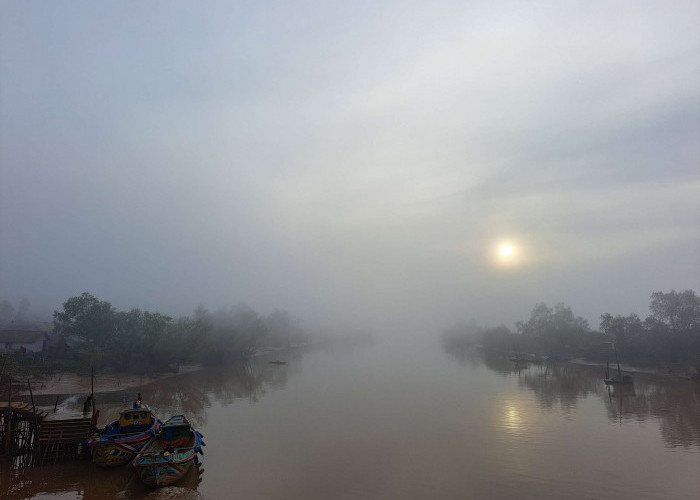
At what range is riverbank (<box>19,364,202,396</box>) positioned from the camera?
50050 millimetres

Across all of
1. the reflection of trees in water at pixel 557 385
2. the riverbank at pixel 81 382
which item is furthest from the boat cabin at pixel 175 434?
the reflection of trees in water at pixel 557 385

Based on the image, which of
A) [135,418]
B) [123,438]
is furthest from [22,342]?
[123,438]

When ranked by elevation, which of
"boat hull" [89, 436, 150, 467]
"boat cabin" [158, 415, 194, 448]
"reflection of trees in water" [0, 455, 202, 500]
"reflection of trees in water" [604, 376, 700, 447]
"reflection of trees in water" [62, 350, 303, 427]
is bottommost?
"reflection of trees in water" [62, 350, 303, 427]

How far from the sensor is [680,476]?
22859 mm

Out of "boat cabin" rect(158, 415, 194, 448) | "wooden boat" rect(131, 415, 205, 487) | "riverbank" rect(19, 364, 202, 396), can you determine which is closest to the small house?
"riverbank" rect(19, 364, 202, 396)

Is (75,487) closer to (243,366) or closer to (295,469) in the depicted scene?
(295,469)

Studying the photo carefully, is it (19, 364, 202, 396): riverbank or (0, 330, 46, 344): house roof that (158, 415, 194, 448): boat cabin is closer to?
(19, 364, 202, 396): riverbank

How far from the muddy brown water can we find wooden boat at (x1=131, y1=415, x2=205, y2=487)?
803 mm

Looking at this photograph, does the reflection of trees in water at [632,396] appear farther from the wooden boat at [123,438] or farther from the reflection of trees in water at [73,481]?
the wooden boat at [123,438]

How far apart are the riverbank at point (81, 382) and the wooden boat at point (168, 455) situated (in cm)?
3381

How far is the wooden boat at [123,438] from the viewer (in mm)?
23250

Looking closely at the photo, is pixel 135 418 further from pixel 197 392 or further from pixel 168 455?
pixel 197 392

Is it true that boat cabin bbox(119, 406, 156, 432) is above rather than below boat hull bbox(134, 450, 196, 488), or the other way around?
above

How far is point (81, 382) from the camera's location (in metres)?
55.5
